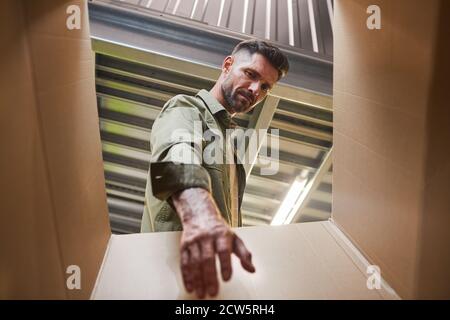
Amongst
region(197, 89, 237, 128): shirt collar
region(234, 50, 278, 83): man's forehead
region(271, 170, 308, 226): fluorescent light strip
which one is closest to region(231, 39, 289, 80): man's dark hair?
region(234, 50, 278, 83): man's forehead

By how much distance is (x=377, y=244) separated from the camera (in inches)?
44.0

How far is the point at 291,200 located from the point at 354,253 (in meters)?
2.04

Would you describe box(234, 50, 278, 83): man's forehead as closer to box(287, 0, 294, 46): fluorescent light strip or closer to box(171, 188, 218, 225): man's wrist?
box(287, 0, 294, 46): fluorescent light strip

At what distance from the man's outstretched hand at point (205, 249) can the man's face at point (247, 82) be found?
78cm

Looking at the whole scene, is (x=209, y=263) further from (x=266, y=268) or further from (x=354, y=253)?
(x=354, y=253)

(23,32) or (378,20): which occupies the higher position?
(378,20)

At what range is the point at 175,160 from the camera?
1068mm

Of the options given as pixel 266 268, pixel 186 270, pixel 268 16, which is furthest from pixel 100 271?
pixel 268 16

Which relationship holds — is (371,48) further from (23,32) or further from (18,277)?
(18,277)

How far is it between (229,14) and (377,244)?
153cm

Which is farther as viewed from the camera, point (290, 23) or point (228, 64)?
point (290, 23)
